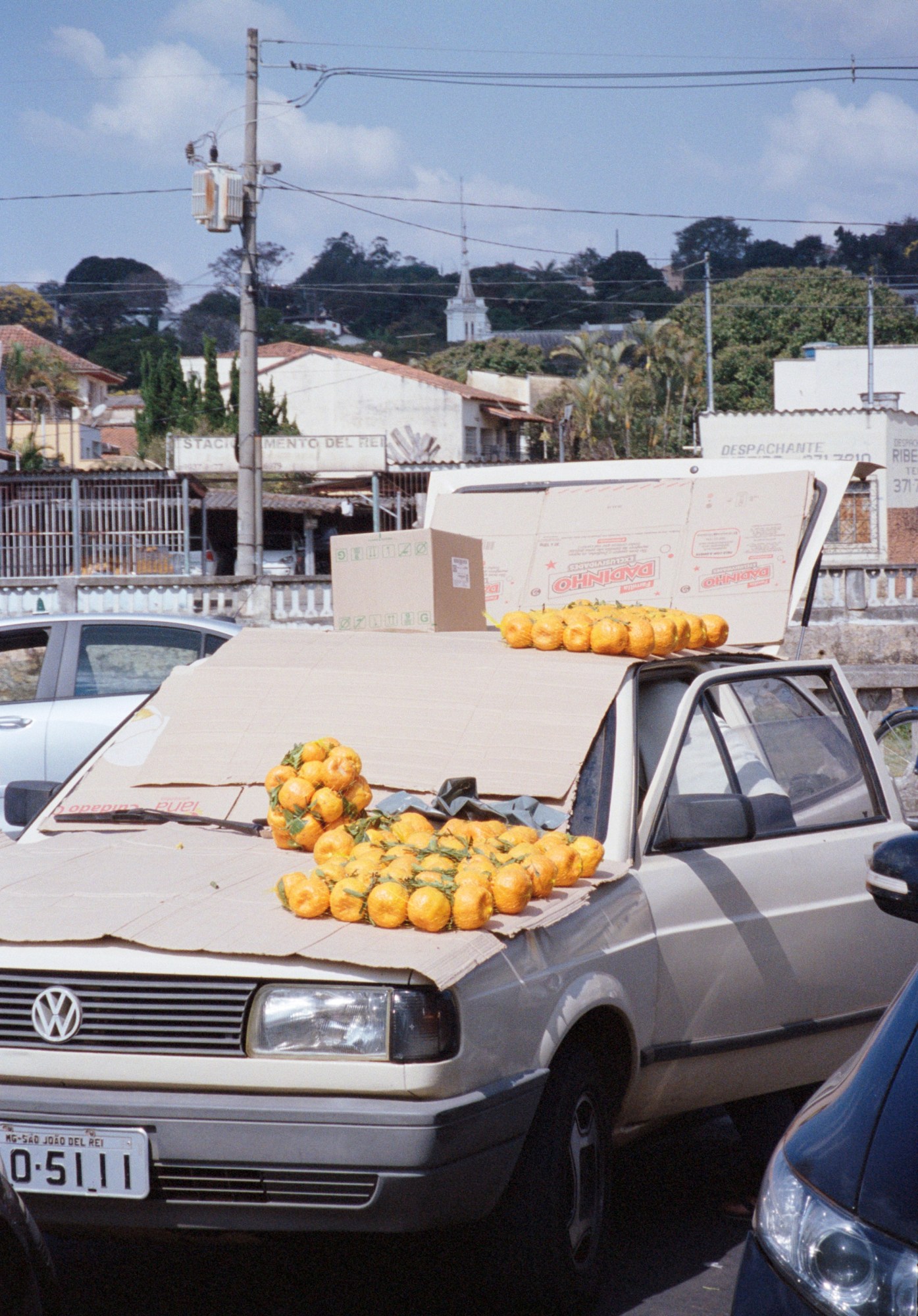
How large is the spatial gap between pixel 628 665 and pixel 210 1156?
2058mm

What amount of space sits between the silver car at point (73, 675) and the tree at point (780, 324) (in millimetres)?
64672

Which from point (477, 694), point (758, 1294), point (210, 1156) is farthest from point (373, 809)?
point (758, 1294)

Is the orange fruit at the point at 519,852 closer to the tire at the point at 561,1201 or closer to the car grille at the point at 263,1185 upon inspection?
the tire at the point at 561,1201

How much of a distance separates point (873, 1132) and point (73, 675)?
7234mm

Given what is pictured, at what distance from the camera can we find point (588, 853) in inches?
151

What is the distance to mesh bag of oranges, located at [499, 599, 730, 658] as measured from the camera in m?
4.73

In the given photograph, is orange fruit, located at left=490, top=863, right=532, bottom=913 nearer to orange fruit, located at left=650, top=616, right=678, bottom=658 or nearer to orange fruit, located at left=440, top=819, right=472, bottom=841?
orange fruit, located at left=440, top=819, right=472, bottom=841

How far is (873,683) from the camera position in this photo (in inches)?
594

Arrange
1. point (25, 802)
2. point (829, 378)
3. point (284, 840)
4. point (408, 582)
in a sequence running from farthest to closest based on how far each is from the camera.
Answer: point (829, 378)
point (408, 582)
point (25, 802)
point (284, 840)

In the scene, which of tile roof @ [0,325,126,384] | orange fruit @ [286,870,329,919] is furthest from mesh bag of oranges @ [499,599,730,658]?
tile roof @ [0,325,126,384]

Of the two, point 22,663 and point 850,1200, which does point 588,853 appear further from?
point 22,663

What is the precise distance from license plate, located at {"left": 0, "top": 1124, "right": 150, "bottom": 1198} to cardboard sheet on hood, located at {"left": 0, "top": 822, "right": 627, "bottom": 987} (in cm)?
41

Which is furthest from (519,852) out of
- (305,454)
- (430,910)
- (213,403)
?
(213,403)

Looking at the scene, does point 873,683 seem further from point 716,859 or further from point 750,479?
point 716,859
